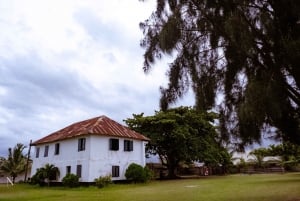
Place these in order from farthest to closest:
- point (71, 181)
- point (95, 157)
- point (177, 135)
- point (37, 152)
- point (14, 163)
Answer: point (14, 163) → point (37, 152) → point (177, 135) → point (95, 157) → point (71, 181)

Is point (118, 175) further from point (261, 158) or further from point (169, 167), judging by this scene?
point (261, 158)

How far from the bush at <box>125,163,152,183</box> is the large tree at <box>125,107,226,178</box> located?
609 cm

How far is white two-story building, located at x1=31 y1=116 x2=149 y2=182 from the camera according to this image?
1114 inches

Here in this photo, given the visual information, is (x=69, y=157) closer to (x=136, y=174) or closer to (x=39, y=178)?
(x=39, y=178)

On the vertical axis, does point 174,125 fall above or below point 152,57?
above

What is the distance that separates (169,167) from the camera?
3825 centimetres

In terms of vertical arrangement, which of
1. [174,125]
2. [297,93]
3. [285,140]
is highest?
[174,125]

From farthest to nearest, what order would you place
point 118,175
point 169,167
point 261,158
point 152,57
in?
point 261,158
point 169,167
point 118,175
point 152,57

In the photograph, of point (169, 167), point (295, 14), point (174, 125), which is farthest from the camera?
point (169, 167)

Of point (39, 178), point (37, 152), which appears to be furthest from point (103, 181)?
point (37, 152)

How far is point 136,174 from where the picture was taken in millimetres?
29125

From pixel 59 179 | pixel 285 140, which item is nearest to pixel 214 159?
pixel 59 179

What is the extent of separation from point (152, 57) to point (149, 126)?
2852 centimetres

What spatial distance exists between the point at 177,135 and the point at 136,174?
24.4 feet
